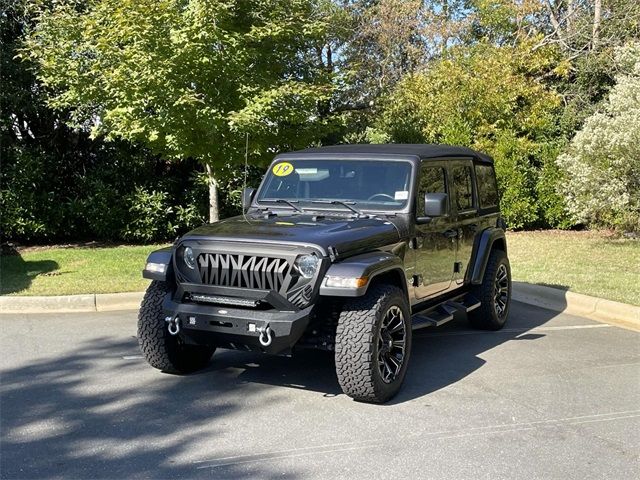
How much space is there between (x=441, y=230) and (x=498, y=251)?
145 centimetres

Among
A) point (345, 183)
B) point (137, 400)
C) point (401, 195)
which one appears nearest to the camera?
point (137, 400)

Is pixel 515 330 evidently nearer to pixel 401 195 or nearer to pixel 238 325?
pixel 401 195

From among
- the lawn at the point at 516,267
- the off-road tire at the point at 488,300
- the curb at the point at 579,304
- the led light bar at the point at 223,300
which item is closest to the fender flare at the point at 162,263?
the led light bar at the point at 223,300

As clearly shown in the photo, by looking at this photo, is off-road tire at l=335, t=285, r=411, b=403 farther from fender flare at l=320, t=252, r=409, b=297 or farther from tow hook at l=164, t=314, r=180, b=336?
tow hook at l=164, t=314, r=180, b=336

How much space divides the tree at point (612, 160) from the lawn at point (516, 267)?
30.8 inches

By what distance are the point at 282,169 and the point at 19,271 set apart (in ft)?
18.0

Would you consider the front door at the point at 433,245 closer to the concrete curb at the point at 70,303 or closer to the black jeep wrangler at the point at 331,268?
the black jeep wrangler at the point at 331,268

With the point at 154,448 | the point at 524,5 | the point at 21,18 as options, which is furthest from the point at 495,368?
the point at 524,5

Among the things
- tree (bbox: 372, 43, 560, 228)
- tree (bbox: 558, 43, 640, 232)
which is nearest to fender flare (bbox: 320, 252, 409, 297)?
tree (bbox: 558, 43, 640, 232)

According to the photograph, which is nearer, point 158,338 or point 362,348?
point 362,348

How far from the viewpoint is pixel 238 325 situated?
15.3 feet

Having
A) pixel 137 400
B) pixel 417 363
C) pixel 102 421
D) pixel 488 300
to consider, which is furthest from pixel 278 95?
pixel 102 421

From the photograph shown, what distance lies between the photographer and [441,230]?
6156mm

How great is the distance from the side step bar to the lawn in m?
2.41
